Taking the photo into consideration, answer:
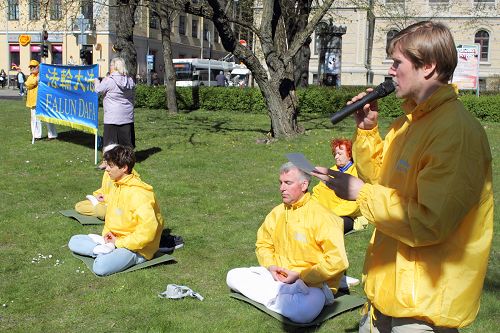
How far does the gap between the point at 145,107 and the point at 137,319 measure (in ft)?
59.4

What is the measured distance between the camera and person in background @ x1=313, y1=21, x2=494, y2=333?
7.05 ft

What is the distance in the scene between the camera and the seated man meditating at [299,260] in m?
4.50

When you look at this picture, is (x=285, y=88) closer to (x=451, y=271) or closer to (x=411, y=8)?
(x=451, y=271)

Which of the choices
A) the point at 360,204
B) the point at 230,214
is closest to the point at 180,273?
the point at 230,214

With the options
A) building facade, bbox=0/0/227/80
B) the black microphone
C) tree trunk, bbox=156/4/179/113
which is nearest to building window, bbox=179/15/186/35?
building facade, bbox=0/0/227/80

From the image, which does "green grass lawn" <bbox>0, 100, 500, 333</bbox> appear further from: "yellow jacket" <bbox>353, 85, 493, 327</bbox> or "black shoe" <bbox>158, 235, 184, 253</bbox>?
"yellow jacket" <bbox>353, 85, 493, 327</bbox>

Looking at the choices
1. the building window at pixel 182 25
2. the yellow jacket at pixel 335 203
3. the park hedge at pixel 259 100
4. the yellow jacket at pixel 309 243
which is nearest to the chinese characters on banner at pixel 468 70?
the park hedge at pixel 259 100

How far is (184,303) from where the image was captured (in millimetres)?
4910

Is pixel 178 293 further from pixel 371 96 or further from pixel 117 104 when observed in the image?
pixel 117 104

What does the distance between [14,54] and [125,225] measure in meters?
50.2

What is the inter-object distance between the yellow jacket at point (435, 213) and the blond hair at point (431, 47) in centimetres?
10

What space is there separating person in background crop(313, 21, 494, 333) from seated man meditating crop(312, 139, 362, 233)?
441cm

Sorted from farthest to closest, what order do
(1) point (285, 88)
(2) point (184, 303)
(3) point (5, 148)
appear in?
1. (1) point (285, 88)
2. (3) point (5, 148)
3. (2) point (184, 303)

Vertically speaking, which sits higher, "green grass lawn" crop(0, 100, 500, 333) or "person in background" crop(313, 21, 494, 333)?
"person in background" crop(313, 21, 494, 333)
